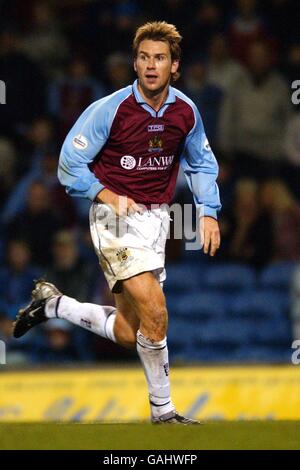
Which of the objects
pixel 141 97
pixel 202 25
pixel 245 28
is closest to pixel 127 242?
pixel 141 97

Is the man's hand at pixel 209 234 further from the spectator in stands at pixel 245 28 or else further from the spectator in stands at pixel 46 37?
the spectator in stands at pixel 46 37

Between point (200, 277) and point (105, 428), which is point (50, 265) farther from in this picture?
point (105, 428)

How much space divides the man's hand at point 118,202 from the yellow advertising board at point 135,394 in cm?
307

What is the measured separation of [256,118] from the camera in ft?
43.2

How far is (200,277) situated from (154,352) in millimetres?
4399

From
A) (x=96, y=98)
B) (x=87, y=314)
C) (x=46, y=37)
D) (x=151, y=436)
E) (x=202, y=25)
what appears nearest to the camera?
(x=151, y=436)

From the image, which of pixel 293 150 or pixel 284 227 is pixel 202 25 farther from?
pixel 284 227

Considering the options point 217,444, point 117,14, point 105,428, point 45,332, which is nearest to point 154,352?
point 105,428

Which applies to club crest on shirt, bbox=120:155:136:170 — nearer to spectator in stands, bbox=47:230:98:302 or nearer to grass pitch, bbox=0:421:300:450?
grass pitch, bbox=0:421:300:450

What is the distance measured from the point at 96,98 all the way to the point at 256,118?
5.05 ft

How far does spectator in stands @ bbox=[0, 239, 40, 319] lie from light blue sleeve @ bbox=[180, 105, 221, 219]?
3828 millimetres

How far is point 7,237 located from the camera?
41.2 feet

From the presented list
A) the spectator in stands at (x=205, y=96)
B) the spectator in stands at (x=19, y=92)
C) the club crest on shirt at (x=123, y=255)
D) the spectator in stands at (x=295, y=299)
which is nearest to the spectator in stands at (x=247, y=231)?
the spectator in stands at (x=295, y=299)

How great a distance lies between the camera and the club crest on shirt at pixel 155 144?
8.15 meters
